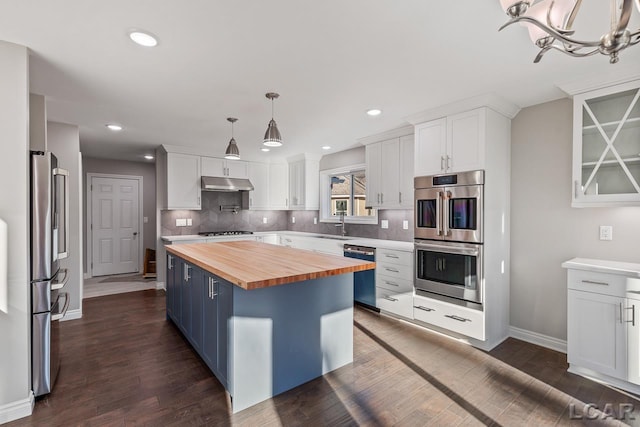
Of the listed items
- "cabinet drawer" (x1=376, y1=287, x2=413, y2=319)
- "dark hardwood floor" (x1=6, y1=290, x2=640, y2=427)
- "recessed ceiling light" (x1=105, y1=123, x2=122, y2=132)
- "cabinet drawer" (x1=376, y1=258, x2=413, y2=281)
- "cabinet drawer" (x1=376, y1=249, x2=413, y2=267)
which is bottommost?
"dark hardwood floor" (x1=6, y1=290, x2=640, y2=427)

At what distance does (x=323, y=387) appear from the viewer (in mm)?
2297

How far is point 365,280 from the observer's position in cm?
417

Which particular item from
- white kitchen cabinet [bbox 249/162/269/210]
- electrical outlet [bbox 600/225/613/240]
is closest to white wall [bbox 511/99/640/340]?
electrical outlet [bbox 600/225/613/240]

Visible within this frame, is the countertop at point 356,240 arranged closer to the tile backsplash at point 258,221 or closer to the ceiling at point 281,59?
the tile backsplash at point 258,221

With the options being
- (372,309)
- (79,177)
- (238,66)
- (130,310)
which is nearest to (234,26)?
(238,66)

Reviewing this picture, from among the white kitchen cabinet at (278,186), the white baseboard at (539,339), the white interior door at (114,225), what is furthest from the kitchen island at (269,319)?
the white interior door at (114,225)

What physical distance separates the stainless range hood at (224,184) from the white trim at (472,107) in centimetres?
339

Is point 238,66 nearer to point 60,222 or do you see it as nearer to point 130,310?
point 60,222

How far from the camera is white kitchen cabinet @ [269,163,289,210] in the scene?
6340mm

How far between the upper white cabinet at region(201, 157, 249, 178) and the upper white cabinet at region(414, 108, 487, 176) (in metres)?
3.56

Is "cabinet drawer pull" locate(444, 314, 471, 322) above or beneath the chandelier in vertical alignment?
beneath

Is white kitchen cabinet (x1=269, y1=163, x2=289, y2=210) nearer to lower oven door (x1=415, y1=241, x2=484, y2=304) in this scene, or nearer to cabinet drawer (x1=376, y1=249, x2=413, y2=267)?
cabinet drawer (x1=376, y1=249, x2=413, y2=267)

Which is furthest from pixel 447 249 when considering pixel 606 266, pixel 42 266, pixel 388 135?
pixel 42 266

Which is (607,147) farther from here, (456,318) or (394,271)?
(394,271)
